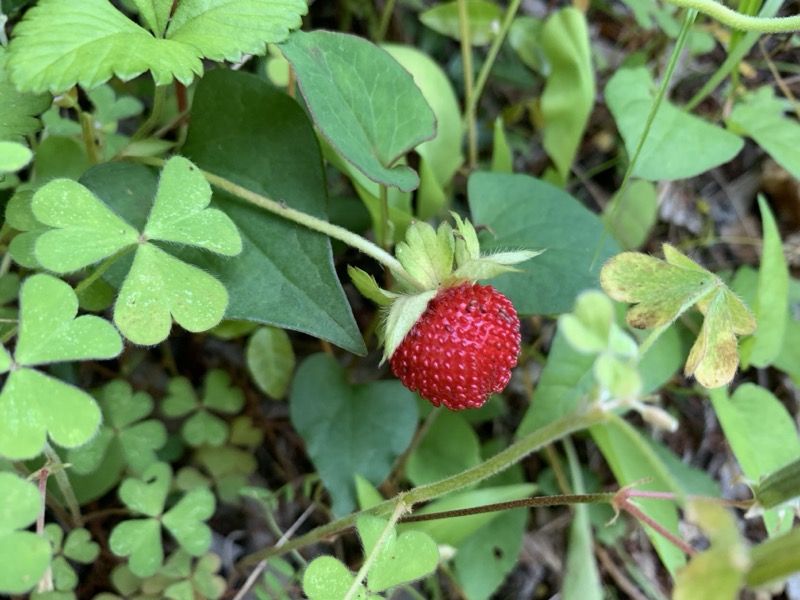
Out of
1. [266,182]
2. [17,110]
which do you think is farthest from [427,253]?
[17,110]

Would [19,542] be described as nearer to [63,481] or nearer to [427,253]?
[63,481]

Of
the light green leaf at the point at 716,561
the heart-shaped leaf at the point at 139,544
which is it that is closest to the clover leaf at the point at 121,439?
the heart-shaped leaf at the point at 139,544

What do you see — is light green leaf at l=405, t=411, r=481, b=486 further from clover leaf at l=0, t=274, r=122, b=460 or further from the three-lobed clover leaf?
clover leaf at l=0, t=274, r=122, b=460

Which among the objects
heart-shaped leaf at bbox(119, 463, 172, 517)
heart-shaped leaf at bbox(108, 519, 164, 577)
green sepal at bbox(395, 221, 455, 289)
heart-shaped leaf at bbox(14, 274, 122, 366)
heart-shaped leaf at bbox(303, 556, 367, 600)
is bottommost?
heart-shaped leaf at bbox(108, 519, 164, 577)

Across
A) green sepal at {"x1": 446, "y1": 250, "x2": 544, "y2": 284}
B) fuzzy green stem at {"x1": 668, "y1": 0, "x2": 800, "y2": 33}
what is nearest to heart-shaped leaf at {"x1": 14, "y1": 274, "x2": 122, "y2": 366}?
green sepal at {"x1": 446, "y1": 250, "x2": 544, "y2": 284}

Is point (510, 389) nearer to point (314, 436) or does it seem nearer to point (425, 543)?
point (314, 436)

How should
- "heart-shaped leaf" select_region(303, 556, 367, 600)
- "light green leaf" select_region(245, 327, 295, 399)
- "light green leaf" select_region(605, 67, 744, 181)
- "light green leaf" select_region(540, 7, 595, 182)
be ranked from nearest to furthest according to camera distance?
"heart-shaped leaf" select_region(303, 556, 367, 600), "light green leaf" select_region(605, 67, 744, 181), "light green leaf" select_region(245, 327, 295, 399), "light green leaf" select_region(540, 7, 595, 182)

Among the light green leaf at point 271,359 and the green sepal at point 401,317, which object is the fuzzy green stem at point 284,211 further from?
the light green leaf at point 271,359
